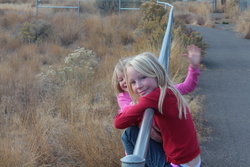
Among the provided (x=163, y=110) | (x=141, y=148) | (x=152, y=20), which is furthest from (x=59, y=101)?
(x=152, y=20)

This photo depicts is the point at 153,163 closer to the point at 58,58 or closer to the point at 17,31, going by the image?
the point at 58,58

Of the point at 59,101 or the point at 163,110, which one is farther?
the point at 59,101

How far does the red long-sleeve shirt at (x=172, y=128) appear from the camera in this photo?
3377mm

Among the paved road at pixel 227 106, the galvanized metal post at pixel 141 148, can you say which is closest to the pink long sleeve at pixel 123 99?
the galvanized metal post at pixel 141 148

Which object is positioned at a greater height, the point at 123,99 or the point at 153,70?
the point at 153,70

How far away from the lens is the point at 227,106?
27.3ft

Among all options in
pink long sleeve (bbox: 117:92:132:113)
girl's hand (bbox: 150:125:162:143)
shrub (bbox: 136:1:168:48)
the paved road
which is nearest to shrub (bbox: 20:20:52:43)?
shrub (bbox: 136:1:168:48)

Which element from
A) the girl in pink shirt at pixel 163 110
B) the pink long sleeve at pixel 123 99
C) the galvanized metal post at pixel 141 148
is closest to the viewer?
the galvanized metal post at pixel 141 148

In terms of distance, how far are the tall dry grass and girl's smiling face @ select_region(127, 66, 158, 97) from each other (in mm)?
1653

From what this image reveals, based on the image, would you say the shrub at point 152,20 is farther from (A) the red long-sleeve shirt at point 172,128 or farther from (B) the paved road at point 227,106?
(A) the red long-sleeve shirt at point 172,128

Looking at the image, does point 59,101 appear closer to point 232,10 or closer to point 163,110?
point 163,110

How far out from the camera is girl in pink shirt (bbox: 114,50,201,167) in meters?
3.35

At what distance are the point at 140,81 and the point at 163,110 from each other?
0.82ft

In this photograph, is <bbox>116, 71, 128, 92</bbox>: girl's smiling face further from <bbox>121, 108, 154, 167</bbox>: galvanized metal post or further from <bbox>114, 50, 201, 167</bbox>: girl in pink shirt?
<bbox>121, 108, 154, 167</bbox>: galvanized metal post
